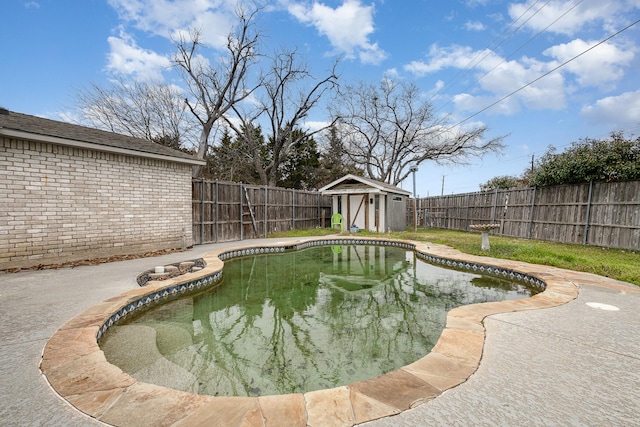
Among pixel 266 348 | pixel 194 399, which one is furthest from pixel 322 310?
pixel 194 399

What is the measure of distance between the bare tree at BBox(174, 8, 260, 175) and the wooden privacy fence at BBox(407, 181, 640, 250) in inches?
587

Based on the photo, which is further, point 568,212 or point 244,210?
point 244,210

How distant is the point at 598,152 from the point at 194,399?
1090 cm

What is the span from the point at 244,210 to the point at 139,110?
38.0ft

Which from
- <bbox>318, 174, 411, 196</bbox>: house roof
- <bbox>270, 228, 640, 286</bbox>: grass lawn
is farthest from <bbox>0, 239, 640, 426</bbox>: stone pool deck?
<bbox>318, 174, 411, 196</bbox>: house roof

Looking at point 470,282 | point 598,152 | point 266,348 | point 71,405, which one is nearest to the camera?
point 71,405

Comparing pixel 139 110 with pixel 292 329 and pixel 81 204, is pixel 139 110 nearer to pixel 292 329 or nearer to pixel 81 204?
pixel 81 204

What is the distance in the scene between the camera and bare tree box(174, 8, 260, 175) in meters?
16.0

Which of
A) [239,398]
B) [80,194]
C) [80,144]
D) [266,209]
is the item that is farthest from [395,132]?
[239,398]

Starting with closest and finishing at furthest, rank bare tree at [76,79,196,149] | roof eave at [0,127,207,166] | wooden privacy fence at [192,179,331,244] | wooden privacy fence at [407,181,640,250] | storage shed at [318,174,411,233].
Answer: roof eave at [0,127,207,166] → wooden privacy fence at [407,181,640,250] → wooden privacy fence at [192,179,331,244] → storage shed at [318,174,411,233] → bare tree at [76,79,196,149]

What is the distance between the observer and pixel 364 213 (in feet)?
45.6

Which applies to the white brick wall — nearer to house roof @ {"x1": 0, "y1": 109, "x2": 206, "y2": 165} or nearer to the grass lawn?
house roof @ {"x1": 0, "y1": 109, "x2": 206, "y2": 165}

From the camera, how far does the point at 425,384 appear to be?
1813 millimetres

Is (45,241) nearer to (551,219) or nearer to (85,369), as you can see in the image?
(85,369)
